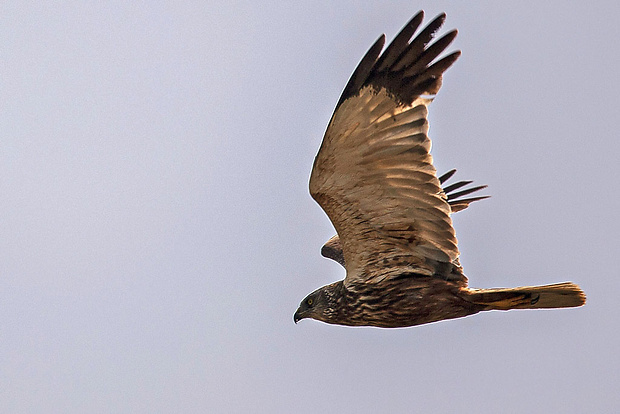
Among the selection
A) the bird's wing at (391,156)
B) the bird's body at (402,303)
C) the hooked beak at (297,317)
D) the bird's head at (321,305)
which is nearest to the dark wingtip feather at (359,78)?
the bird's wing at (391,156)

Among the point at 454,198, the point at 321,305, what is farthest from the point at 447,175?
the point at 321,305

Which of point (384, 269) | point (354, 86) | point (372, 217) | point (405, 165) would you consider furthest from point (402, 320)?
point (354, 86)

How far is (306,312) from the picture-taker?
1003cm

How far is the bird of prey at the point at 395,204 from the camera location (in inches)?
325

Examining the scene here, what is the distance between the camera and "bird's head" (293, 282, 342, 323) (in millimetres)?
9633

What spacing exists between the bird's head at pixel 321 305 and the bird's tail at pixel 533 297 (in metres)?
1.45

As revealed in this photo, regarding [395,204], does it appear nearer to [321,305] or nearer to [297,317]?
[321,305]

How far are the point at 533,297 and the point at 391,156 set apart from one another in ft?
6.49

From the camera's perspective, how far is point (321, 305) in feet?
32.0

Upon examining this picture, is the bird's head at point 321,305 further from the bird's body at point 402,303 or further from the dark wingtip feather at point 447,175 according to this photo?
the dark wingtip feather at point 447,175

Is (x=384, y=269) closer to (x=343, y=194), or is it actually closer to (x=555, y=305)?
(x=343, y=194)

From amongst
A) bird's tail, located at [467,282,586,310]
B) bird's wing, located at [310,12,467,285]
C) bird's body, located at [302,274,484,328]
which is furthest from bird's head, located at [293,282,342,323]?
bird's tail, located at [467,282,586,310]

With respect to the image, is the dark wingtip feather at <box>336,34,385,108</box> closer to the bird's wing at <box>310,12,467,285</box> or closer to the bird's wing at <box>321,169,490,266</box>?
the bird's wing at <box>310,12,467,285</box>

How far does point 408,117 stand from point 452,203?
3.47 metres
